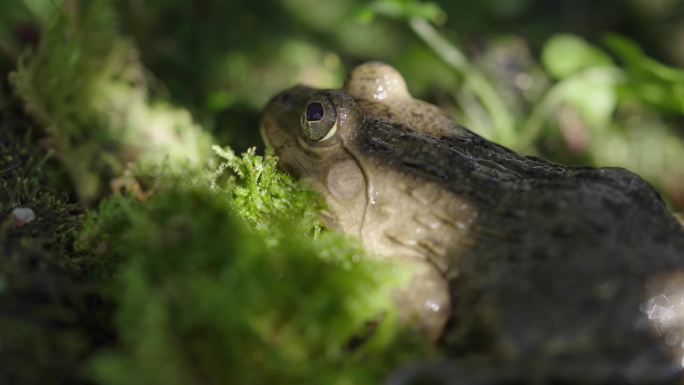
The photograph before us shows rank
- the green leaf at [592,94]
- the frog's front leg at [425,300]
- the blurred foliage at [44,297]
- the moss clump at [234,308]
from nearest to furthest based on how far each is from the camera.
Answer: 1. the moss clump at [234,308]
2. the blurred foliage at [44,297]
3. the frog's front leg at [425,300]
4. the green leaf at [592,94]

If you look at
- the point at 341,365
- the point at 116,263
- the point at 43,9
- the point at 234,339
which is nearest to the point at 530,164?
the point at 341,365

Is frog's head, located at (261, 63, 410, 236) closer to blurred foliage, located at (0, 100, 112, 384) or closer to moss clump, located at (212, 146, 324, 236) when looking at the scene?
moss clump, located at (212, 146, 324, 236)

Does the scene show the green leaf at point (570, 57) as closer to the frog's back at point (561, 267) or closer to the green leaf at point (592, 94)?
the green leaf at point (592, 94)

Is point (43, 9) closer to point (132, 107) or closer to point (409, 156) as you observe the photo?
point (132, 107)

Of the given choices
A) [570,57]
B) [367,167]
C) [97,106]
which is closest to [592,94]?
[570,57]

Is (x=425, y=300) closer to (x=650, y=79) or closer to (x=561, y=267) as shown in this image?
(x=561, y=267)

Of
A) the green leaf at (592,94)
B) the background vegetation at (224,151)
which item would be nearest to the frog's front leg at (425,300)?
the background vegetation at (224,151)
